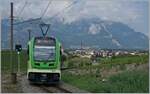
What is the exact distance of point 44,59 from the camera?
113ft

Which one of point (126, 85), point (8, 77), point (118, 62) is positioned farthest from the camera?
point (118, 62)

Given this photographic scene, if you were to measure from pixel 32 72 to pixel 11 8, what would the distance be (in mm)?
8510

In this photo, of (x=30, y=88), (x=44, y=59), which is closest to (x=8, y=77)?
(x=44, y=59)

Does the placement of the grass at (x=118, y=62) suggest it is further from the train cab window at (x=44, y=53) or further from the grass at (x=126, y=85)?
the train cab window at (x=44, y=53)

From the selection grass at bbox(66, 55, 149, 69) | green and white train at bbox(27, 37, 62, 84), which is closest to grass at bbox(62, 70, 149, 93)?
green and white train at bbox(27, 37, 62, 84)

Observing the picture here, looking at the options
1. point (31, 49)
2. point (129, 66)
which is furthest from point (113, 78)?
point (129, 66)

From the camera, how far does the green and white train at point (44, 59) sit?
34312mm

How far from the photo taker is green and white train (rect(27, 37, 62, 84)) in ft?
113

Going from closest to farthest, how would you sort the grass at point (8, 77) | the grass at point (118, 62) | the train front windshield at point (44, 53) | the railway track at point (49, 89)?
the railway track at point (49, 89) → the grass at point (8, 77) → the train front windshield at point (44, 53) → the grass at point (118, 62)

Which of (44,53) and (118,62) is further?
(118,62)

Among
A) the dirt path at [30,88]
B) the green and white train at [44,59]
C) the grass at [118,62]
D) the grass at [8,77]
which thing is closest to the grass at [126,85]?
the green and white train at [44,59]

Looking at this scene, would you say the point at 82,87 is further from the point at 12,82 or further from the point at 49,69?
the point at 12,82

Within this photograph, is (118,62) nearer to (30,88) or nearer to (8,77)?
(8,77)

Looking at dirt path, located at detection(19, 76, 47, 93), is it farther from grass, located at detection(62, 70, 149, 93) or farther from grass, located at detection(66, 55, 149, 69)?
grass, located at detection(66, 55, 149, 69)
